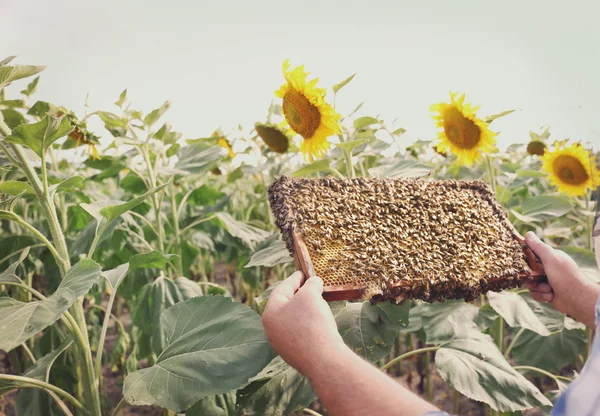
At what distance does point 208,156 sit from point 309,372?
1540 mm

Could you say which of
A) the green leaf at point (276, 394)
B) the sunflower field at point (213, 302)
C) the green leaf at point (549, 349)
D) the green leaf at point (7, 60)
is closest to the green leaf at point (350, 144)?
the sunflower field at point (213, 302)

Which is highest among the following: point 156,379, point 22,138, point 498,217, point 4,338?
point 22,138

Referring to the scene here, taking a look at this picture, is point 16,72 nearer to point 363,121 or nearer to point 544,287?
point 363,121

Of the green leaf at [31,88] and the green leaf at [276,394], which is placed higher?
the green leaf at [31,88]

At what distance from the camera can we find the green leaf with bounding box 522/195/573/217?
6.85ft

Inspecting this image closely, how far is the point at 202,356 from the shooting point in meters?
1.27

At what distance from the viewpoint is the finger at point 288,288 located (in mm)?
1060

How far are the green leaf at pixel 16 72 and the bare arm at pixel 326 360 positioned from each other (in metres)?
0.88

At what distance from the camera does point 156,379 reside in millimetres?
1210

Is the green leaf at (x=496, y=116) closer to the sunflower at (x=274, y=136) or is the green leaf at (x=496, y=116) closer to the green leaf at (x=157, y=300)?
the sunflower at (x=274, y=136)

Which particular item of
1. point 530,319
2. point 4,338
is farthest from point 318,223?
point 530,319

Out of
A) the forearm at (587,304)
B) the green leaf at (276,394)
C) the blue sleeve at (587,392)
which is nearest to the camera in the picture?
the blue sleeve at (587,392)

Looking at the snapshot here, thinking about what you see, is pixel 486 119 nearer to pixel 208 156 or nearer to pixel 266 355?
pixel 208 156

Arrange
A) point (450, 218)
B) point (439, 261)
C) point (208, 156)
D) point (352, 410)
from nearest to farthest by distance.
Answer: point (352, 410) < point (439, 261) < point (450, 218) < point (208, 156)
